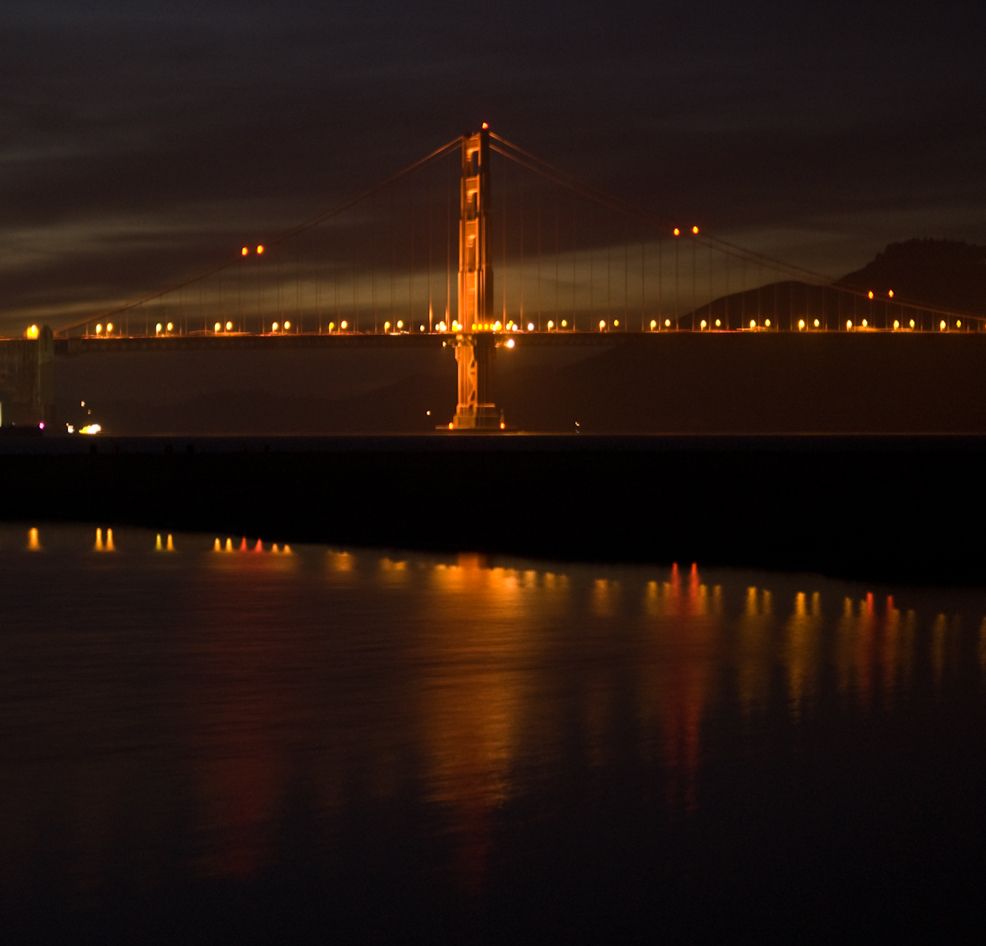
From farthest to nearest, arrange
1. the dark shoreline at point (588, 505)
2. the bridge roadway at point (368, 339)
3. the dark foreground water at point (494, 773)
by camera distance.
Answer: the bridge roadway at point (368, 339)
the dark shoreline at point (588, 505)
the dark foreground water at point (494, 773)

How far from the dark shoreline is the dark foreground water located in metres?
3.76

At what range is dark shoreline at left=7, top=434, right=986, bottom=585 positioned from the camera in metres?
13.7

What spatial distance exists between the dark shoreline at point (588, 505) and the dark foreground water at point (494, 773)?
376 cm

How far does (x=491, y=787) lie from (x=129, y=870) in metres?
1.29

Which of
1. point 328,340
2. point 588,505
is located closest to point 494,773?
point 588,505

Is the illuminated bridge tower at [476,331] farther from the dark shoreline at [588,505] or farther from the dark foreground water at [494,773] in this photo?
the dark foreground water at [494,773]

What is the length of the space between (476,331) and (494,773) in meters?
54.7

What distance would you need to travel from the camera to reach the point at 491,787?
532 centimetres

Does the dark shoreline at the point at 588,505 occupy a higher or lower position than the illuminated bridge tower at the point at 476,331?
lower

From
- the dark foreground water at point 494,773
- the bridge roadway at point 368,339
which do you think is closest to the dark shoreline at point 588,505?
the dark foreground water at point 494,773

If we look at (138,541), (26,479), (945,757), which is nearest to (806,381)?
(26,479)

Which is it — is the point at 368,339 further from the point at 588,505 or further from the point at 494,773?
the point at 494,773

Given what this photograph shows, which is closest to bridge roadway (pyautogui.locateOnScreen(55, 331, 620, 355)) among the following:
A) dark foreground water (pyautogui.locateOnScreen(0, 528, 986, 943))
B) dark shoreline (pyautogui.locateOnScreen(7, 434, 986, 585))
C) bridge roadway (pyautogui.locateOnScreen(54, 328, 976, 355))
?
bridge roadway (pyautogui.locateOnScreen(54, 328, 976, 355))

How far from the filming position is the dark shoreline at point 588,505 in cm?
1369
